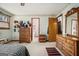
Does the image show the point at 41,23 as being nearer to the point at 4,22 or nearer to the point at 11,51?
the point at 4,22

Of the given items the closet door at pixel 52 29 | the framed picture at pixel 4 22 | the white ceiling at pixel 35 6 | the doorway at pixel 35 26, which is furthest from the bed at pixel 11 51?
the doorway at pixel 35 26

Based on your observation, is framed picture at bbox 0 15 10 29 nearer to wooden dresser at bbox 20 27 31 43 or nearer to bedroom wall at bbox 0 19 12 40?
bedroom wall at bbox 0 19 12 40

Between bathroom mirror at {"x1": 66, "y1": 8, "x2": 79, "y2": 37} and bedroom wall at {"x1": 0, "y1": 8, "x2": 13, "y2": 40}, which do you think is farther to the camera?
bedroom wall at {"x1": 0, "y1": 8, "x2": 13, "y2": 40}

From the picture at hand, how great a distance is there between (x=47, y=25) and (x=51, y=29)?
0.49 meters

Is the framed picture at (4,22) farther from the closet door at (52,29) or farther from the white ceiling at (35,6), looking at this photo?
the closet door at (52,29)

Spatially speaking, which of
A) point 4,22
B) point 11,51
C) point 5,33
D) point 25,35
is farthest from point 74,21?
point 5,33

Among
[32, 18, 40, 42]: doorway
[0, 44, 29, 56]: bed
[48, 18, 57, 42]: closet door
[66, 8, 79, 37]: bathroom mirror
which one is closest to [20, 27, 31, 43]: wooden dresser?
[32, 18, 40, 42]: doorway

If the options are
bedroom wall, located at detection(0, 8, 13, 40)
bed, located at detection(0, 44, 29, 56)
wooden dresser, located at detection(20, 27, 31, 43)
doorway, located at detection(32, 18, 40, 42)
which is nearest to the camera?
bed, located at detection(0, 44, 29, 56)

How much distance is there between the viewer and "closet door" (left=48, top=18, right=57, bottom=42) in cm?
730

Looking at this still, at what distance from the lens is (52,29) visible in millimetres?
7352

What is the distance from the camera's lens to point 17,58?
750 mm

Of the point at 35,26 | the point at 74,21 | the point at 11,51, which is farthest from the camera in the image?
the point at 35,26

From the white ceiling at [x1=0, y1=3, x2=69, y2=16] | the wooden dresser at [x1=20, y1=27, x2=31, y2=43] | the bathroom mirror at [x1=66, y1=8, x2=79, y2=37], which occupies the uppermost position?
the white ceiling at [x1=0, y1=3, x2=69, y2=16]

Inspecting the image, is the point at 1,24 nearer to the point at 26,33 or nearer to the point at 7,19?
the point at 7,19
